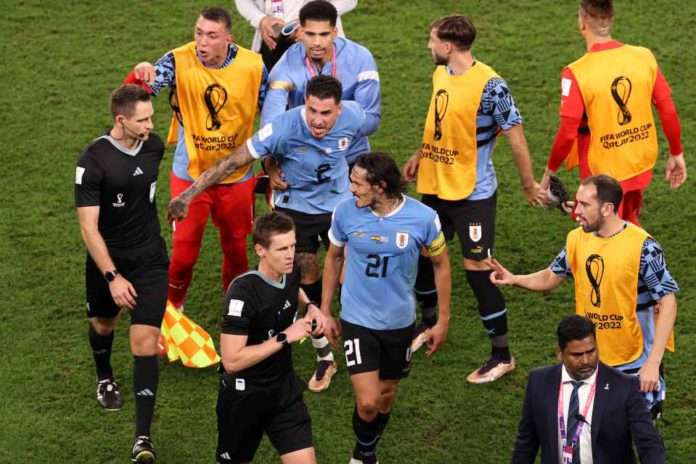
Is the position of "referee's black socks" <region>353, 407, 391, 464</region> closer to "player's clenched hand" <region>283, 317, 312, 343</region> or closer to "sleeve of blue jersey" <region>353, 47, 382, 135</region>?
"player's clenched hand" <region>283, 317, 312, 343</region>

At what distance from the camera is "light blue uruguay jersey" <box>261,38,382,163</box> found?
30.4 feet

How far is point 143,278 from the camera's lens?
8.42 metres

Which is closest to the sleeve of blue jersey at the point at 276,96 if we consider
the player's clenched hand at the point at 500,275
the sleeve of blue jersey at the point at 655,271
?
the player's clenched hand at the point at 500,275

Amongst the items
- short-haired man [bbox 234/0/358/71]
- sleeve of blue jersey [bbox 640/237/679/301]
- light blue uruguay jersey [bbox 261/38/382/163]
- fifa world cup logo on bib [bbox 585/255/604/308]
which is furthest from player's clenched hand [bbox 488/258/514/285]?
short-haired man [bbox 234/0/358/71]

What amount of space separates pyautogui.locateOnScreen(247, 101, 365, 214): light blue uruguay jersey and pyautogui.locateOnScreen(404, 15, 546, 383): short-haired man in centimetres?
56

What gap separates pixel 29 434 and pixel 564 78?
4243mm

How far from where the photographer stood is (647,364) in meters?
7.20

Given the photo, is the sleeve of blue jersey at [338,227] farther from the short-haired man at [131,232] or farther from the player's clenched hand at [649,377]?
the player's clenched hand at [649,377]

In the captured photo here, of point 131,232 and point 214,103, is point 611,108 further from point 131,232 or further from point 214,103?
point 131,232

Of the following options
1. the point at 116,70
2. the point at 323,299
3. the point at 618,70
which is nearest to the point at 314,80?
the point at 323,299

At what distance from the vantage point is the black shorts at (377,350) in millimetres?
7930


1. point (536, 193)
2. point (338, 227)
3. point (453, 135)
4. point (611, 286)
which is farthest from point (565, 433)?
point (453, 135)

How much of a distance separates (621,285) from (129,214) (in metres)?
3.11

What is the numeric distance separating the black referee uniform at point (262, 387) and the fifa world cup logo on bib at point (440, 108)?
201cm
